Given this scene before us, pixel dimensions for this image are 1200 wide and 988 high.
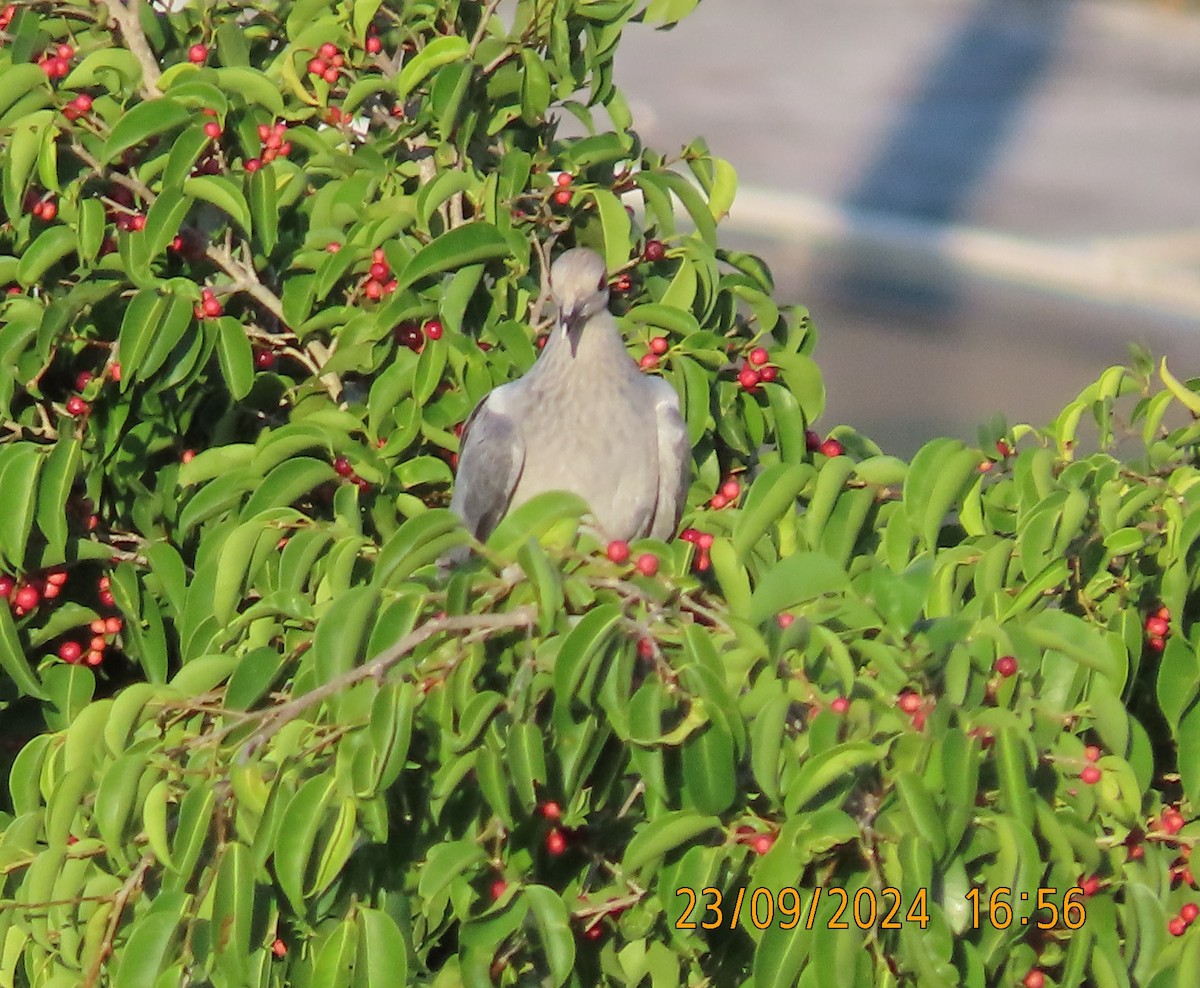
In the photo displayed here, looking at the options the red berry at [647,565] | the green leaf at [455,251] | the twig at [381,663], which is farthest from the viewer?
the green leaf at [455,251]

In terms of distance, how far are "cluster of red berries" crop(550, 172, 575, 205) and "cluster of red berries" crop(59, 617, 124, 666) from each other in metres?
0.95

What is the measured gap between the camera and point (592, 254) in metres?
2.63

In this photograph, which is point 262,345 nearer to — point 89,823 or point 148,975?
point 89,823

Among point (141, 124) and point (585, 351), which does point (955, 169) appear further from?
point (141, 124)

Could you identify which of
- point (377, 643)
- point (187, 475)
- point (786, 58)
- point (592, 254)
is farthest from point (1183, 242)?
point (377, 643)

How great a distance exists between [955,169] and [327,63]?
5.21 m

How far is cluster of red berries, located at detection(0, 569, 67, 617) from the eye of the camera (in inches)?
97.3

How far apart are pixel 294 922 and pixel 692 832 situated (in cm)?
47

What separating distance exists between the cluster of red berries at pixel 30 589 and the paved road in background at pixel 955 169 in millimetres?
4219

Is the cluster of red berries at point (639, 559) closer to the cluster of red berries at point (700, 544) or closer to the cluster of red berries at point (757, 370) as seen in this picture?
the cluster of red berries at point (700, 544)

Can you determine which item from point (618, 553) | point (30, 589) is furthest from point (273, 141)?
point (618, 553)

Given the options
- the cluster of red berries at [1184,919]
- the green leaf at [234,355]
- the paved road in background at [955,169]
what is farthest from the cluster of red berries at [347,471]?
the paved road in background at [955,169]

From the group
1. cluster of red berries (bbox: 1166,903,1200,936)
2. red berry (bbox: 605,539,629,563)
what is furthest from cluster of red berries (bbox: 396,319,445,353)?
cluster of red berries (bbox: 1166,903,1200,936)
